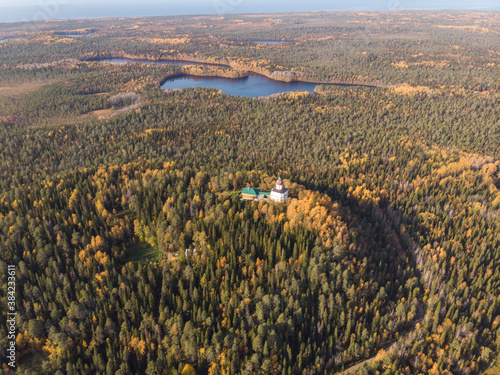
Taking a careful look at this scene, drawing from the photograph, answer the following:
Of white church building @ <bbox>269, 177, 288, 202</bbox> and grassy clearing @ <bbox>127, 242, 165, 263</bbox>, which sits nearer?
grassy clearing @ <bbox>127, 242, 165, 263</bbox>

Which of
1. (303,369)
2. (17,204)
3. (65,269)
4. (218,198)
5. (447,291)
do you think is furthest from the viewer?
(17,204)

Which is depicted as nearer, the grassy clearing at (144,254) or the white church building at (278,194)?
the grassy clearing at (144,254)

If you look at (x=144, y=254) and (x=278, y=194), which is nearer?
(x=144, y=254)

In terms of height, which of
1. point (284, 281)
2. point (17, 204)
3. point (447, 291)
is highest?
point (17, 204)

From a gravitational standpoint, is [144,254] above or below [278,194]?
below

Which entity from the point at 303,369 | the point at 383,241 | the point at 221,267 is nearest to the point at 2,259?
the point at 221,267

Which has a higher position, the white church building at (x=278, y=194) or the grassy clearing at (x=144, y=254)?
the white church building at (x=278, y=194)

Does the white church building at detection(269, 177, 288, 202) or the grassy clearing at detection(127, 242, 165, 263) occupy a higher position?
the white church building at detection(269, 177, 288, 202)

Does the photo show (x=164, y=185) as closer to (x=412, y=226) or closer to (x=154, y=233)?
(x=154, y=233)
